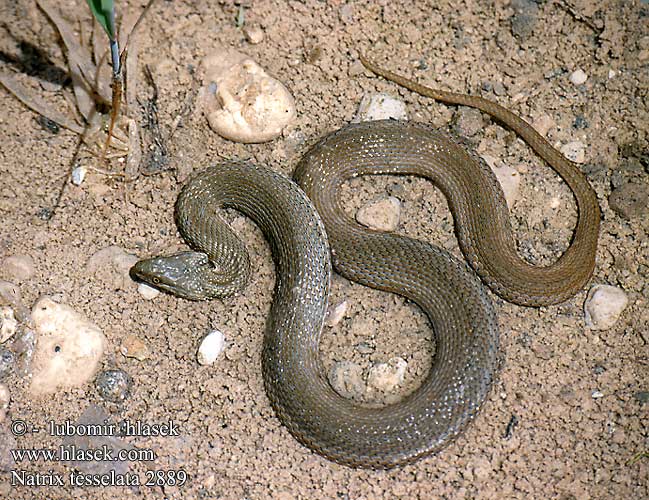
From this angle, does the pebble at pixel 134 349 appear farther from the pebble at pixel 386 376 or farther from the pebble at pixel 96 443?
the pebble at pixel 386 376

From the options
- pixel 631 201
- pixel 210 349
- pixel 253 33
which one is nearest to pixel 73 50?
pixel 253 33

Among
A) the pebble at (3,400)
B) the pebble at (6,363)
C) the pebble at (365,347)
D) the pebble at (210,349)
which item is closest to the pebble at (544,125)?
the pebble at (365,347)

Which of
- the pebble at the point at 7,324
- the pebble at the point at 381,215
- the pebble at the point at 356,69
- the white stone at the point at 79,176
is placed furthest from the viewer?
the pebble at the point at 356,69

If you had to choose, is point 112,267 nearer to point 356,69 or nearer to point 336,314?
point 336,314

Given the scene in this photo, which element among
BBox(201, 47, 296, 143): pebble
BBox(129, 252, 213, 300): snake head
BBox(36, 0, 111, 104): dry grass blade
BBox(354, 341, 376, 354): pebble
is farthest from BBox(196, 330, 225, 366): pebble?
BBox(36, 0, 111, 104): dry grass blade

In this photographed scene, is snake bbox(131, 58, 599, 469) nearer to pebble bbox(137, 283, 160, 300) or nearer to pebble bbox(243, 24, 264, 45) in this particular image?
pebble bbox(137, 283, 160, 300)

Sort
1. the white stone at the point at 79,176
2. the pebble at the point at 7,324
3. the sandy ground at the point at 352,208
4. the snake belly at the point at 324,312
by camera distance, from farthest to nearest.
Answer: the white stone at the point at 79,176 < the pebble at the point at 7,324 < the sandy ground at the point at 352,208 < the snake belly at the point at 324,312
